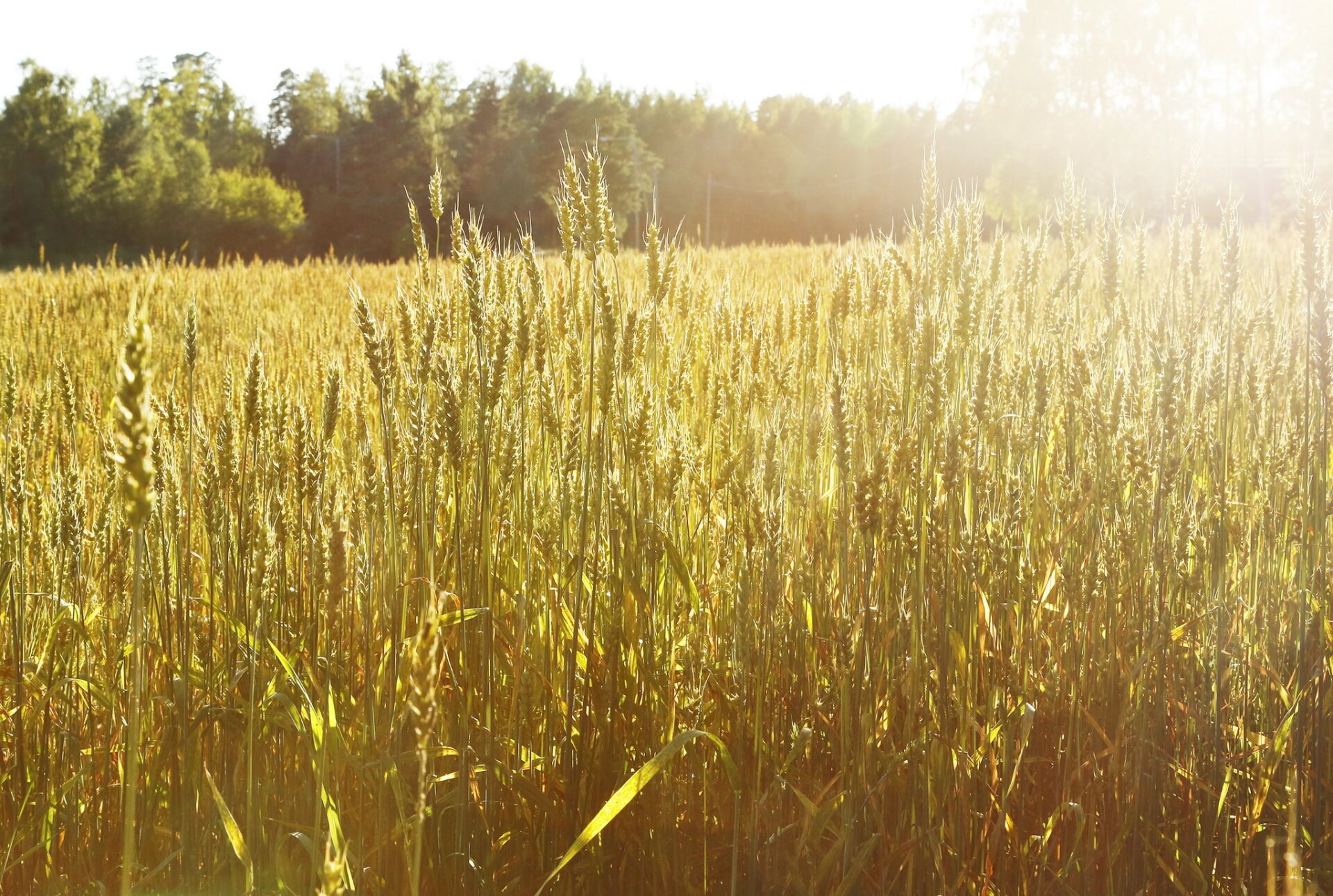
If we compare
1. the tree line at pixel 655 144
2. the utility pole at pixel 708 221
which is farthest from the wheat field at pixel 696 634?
the tree line at pixel 655 144

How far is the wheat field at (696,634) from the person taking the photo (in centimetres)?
137

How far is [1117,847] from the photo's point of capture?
1372 millimetres

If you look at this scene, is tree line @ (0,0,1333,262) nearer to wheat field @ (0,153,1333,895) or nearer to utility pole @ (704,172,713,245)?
utility pole @ (704,172,713,245)

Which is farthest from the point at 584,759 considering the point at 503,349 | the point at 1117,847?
the point at 1117,847

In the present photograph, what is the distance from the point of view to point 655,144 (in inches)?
2168

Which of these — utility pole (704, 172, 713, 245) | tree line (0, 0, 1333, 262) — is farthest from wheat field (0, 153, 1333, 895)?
tree line (0, 0, 1333, 262)

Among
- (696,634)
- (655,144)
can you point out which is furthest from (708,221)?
(655,144)

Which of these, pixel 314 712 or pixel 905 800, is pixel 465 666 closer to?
pixel 314 712

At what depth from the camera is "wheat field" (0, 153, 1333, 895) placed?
4.51 ft

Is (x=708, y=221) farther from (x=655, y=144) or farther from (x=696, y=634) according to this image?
(x=655, y=144)

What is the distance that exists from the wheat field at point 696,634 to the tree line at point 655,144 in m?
10.1

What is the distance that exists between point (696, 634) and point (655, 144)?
56.4 meters

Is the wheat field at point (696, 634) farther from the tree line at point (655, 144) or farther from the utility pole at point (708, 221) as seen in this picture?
the tree line at point (655, 144)

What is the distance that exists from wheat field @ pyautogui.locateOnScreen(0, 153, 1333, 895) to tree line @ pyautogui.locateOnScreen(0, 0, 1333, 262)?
1005 centimetres
